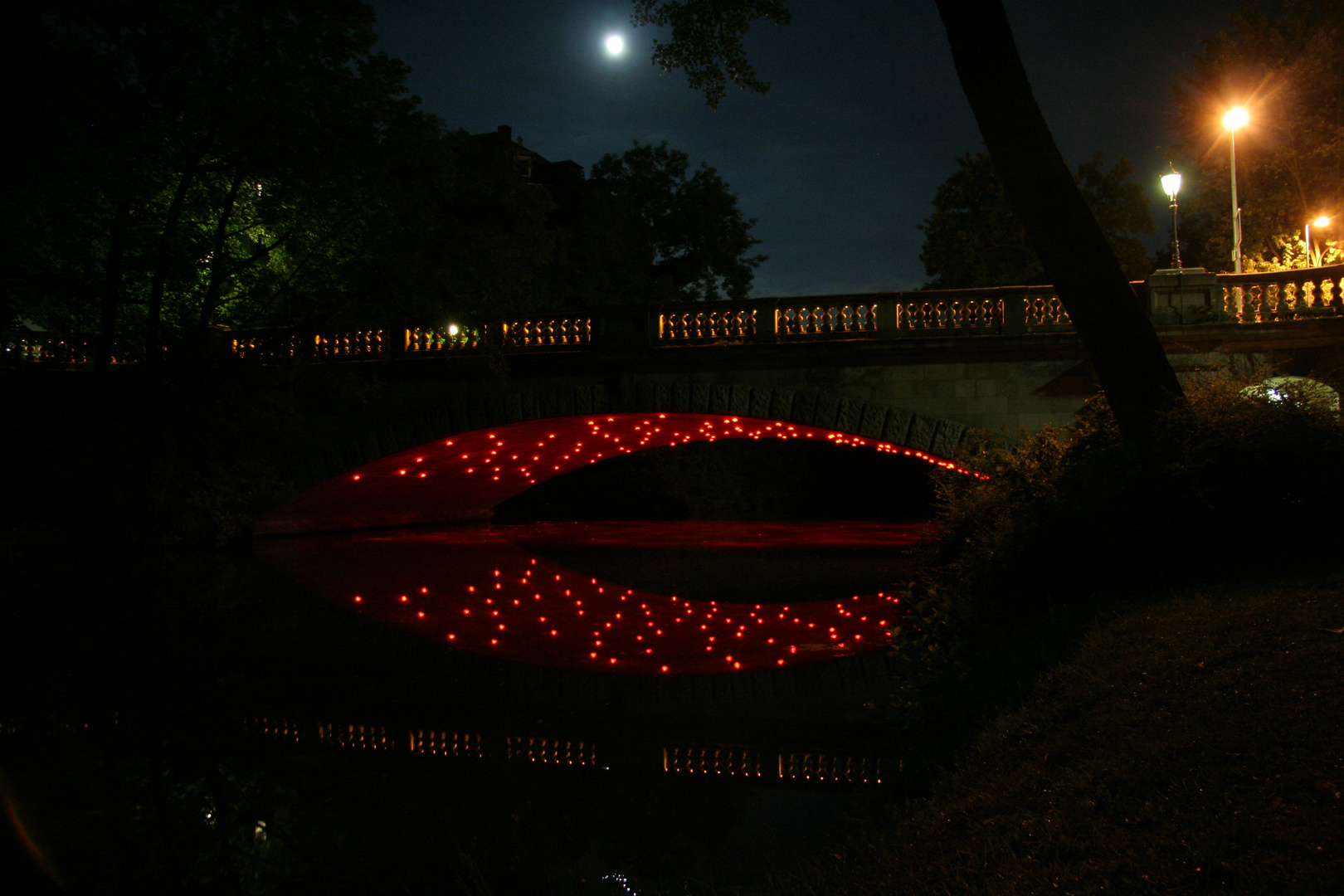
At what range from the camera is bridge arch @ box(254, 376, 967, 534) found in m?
16.8

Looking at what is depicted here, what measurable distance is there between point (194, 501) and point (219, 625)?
25.7 feet

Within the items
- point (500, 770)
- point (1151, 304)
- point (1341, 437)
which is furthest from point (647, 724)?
point (1151, 304)

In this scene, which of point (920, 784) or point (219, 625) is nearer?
point (920, 784)

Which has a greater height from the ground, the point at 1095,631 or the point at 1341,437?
the point at 1341,437

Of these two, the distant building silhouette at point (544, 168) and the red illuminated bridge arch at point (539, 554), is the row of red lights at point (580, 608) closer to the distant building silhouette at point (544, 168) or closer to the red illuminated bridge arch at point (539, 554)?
the red illuminated bridge arch at point (539, 554)

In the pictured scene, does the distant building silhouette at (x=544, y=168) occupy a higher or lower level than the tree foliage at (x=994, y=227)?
higher

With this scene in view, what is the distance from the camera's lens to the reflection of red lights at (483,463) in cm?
1947

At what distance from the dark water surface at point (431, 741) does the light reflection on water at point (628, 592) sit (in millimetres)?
79

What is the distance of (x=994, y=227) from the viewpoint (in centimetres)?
3547

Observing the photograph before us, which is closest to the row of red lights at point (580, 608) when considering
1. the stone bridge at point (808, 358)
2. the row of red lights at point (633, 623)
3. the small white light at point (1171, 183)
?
the row of red lights at point (633, 623)

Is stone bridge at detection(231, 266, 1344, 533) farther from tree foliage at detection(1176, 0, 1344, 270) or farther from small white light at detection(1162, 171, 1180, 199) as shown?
tree foliage at detection(1176, 0, 1344, 270)

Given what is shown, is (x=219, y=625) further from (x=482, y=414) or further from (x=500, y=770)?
(x=482, y=414)

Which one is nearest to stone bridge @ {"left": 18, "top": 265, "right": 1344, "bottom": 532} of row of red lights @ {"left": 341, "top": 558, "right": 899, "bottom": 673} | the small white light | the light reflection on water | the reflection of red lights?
the reflection of red lights

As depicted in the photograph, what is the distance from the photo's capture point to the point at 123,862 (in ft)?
13.1
